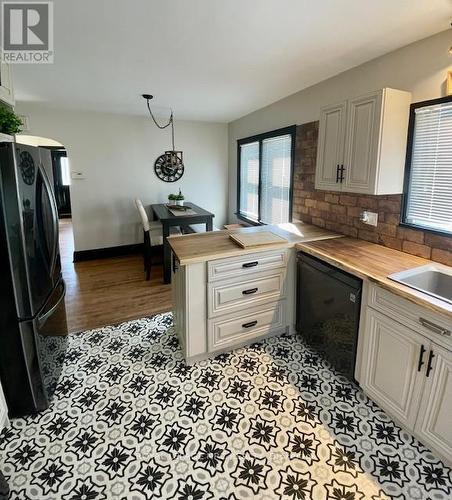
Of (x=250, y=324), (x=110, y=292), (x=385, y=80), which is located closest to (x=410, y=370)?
(x=250, y=324)

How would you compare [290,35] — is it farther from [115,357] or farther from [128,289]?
[128,289]

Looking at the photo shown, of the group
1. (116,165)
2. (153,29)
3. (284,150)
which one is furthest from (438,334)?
(116,165)

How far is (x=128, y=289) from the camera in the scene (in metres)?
3.64

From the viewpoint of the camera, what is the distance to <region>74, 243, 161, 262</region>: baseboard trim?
476cm

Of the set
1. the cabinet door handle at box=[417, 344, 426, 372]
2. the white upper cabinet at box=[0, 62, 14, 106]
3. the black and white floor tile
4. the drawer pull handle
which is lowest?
the black and white floor tile

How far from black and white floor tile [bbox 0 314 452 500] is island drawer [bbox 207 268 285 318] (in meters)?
0.46

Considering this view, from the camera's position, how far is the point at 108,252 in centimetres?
492

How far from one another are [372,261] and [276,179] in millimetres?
2170

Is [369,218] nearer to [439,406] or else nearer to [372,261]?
[372,261]

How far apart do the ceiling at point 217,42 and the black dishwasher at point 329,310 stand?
1541 mm

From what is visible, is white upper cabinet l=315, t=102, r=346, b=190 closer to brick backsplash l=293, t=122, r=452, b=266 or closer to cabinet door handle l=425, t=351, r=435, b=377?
brick backsplash l=293, t=122, r=452, b=266

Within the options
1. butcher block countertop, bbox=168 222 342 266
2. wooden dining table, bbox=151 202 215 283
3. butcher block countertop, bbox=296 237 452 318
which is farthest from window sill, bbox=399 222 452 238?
wooden dining table, bbox=151 202 215 283

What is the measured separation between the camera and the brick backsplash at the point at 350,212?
2010 millimetres

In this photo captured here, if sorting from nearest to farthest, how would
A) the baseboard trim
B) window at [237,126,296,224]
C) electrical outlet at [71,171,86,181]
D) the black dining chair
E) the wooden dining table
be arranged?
window at [237,126,296,224] → the wooden dining table → the black dining chair → electrical outlet at [71,171,86,181] → the baseboard trim
